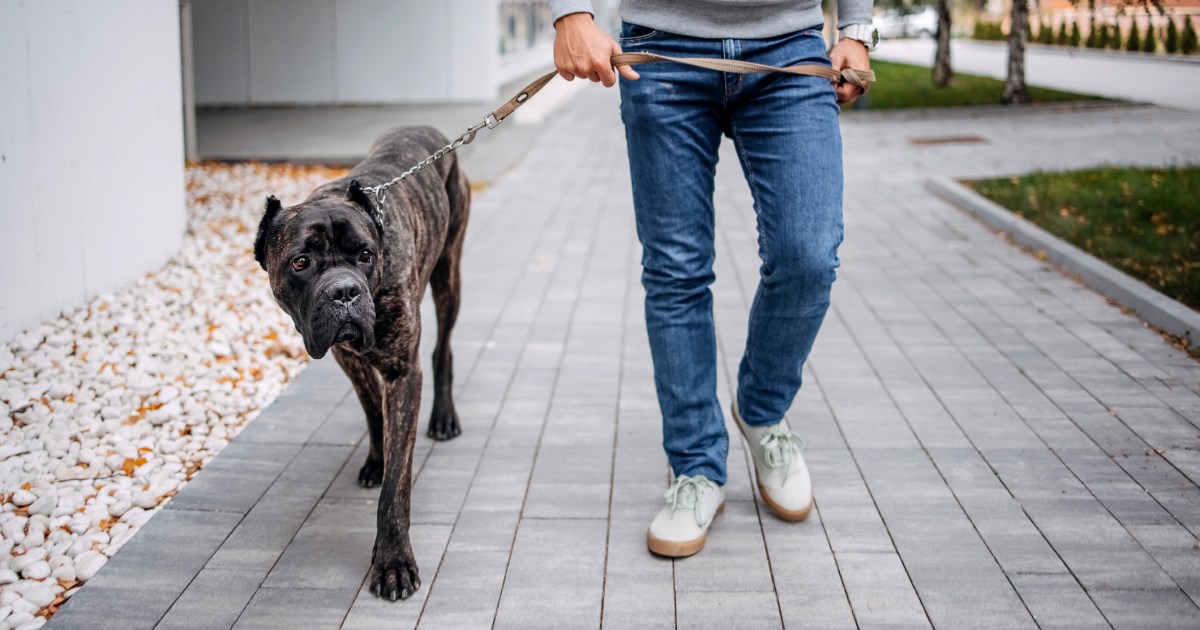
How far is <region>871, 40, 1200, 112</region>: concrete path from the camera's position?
19.2 m

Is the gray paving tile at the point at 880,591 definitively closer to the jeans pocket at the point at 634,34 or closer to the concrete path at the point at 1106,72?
the jeans pocket at the point at 634,34

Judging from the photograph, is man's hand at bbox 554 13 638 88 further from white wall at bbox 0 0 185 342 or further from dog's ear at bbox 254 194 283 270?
white wall at bbox 0 0 185 342

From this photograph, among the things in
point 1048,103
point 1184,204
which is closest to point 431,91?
point 1048,103

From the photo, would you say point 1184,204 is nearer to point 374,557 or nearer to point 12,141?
point 374,557

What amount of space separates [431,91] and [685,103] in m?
15.1

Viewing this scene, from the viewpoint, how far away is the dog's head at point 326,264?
2.75m

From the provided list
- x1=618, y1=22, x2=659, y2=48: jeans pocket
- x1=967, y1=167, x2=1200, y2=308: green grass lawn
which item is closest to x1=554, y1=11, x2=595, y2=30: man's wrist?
x1=618, y1=22, x2=659, y2=48: jeans pocket

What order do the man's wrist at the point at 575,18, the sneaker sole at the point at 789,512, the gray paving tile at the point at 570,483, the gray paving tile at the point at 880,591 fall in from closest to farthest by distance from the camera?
the gray paving tile at the point at 880,591
the man's wrist at the point at 575,18
the sneaker sole at the point at 789,512
the gray paving tile at the point at 570,483

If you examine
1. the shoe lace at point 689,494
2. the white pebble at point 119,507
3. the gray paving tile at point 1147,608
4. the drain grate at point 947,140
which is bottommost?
the gray paving tile at point 1147,608

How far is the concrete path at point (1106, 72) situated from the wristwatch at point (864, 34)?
15673 mm

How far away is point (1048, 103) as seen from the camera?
1725 cm

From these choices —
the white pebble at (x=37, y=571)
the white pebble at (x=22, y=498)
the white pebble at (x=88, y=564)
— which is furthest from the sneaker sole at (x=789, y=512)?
the white pebble at (x=22, y=498)

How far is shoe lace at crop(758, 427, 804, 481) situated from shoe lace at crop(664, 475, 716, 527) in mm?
221

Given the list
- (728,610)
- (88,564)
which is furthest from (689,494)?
(88,564)
